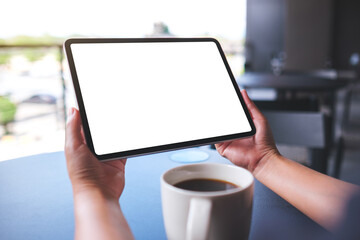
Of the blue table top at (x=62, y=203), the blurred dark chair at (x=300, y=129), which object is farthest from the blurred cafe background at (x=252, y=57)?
the blue table top at (x=62, y=203)

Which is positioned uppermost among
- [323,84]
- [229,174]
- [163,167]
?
[229,174]

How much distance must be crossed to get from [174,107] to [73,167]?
158mm

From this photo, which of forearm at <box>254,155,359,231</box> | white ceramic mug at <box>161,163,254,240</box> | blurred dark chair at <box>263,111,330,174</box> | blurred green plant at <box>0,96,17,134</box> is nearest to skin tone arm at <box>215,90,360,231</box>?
forearm at <box>254,155,359,231</box>

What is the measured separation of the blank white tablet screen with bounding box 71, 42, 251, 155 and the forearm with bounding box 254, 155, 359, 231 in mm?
74

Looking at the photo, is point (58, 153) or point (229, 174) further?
point (58, 153)

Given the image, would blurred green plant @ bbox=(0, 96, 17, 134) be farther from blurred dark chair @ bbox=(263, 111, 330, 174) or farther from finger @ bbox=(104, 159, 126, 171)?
finger @ bbox=(104, 159, 126, 171)

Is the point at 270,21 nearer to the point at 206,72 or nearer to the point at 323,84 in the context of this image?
the point at 323,84

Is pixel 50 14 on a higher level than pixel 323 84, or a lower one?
higher

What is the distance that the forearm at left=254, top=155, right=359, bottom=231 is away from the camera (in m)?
0.39

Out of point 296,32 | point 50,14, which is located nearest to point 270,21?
point 296,32

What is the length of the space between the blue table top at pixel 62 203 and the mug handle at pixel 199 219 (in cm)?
11

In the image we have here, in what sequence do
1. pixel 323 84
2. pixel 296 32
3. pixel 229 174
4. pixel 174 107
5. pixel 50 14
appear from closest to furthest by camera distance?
pixel 229 174
pixel 174 107
pixel 323 84
pixel 296 32
pixel 50 14

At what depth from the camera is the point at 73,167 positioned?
367mm

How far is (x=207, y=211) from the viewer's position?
25 cm
